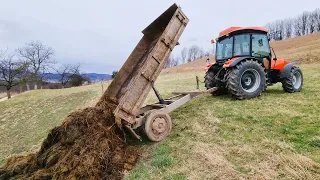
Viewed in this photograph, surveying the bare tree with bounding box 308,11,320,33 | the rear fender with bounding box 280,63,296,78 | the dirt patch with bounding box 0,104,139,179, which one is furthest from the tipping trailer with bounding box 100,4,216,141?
the bare tree with bounding box 308,11,320,33

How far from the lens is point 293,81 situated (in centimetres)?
936

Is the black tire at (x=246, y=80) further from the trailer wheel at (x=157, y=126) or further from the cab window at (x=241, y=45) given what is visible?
the trailer wheel at (x=157, y=126)

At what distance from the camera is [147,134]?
19.9 ft

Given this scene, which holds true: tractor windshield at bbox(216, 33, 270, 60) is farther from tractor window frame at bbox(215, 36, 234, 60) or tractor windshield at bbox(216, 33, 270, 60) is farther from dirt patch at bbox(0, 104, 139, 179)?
dirt patch at bbox(0, 104, 139, 179)

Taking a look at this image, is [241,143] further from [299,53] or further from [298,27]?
[298,27]

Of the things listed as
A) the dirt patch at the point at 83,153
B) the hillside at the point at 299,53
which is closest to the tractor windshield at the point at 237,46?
the dirt patch at the point at 83,153

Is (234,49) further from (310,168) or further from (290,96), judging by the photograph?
(310,168)

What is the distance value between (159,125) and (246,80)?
143 inches

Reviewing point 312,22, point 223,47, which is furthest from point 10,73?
point 312,22

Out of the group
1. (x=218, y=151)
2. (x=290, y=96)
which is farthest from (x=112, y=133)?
(x=290, y=96)

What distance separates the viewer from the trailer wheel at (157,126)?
6079mm

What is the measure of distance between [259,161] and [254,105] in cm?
322

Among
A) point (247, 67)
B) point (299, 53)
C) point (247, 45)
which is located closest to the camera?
point (247, 67)

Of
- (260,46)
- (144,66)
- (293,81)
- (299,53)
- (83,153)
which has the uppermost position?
(299,53)
